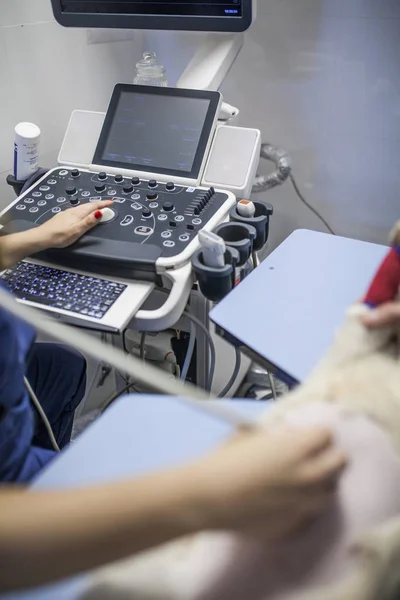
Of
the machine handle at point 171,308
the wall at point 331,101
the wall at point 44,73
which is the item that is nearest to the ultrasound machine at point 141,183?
the machine handle at point 171,308

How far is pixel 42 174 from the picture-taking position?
3.67 ft

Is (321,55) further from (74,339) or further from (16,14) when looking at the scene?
(74,339)

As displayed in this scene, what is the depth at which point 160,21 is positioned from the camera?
1.05 meters

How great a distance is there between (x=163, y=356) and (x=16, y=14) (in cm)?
86

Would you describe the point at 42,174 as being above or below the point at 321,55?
below

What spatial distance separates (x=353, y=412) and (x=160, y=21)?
3.08ft

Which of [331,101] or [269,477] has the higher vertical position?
[331,101]

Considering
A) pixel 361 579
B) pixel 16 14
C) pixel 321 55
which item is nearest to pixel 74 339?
pixel 361 579

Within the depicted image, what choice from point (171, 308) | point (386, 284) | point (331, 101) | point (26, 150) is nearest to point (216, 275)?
point (171, 308)

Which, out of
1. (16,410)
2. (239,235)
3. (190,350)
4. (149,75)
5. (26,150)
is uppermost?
(149,75)

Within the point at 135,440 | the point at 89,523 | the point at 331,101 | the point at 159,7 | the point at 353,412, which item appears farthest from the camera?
the point at 331,101

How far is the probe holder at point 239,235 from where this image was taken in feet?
2.80

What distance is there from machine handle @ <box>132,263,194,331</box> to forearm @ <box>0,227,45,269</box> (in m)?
0.23

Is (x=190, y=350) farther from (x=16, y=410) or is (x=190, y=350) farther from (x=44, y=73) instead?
(x=44, y=73)
